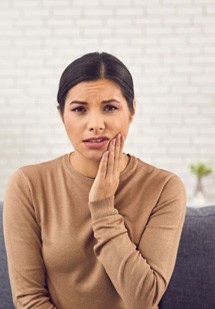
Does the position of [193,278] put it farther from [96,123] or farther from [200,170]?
[200,170]

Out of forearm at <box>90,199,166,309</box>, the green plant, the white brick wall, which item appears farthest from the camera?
the white brick wall

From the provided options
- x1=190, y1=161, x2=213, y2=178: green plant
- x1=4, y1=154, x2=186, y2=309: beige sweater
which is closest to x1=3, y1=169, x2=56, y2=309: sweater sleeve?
x1=4, y1=154, x2=186, y2=309: beige sweater

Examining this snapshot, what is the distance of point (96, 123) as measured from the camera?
144 cm

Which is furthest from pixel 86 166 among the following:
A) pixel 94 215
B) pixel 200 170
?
pixel 200 170

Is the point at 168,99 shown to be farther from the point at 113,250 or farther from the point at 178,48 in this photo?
the point at 113,250

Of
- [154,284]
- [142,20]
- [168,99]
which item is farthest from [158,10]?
[154,284]

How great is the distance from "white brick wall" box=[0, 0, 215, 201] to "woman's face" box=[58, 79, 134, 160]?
3.01 metres

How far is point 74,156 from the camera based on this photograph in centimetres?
162

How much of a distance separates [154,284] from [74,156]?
0.44 m

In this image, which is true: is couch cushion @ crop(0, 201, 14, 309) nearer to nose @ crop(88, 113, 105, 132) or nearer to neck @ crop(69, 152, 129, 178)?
neck @ crop(69, 152, 129, 178)

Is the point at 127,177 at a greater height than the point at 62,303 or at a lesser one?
greater

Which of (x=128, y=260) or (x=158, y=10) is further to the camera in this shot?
(x=158, y=10)

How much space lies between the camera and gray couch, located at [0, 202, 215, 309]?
1736 millimetres

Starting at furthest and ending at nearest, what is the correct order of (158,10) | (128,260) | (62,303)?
(158,10) < (62,303) < (128,260)
